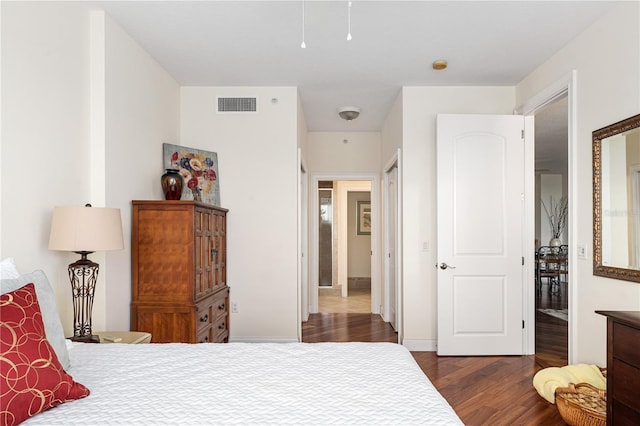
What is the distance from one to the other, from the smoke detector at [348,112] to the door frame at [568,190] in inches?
A: 69.3

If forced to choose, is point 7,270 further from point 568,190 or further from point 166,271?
point 568,190

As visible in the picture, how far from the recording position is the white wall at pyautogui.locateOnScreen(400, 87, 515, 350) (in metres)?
4.25

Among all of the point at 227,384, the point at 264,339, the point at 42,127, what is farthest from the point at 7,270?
the point at 264,339

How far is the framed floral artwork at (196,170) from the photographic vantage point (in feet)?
13.0

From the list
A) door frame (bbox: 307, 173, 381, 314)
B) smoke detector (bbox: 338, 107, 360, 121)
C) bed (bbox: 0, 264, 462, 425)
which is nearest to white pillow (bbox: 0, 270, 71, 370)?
bed (bbox: 0, 264, 462, 425)

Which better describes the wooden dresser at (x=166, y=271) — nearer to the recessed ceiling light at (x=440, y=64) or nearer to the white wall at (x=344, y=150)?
the recessed ceiling light at (x=440, y=64)

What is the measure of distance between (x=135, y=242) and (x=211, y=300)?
82cm

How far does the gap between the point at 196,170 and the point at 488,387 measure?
3280 mm

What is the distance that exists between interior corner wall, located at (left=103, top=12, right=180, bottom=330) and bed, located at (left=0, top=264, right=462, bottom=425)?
1067mm

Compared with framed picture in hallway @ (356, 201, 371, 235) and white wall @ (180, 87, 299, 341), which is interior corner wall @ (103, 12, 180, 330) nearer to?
white wall @ (180, 87, 299, 341)

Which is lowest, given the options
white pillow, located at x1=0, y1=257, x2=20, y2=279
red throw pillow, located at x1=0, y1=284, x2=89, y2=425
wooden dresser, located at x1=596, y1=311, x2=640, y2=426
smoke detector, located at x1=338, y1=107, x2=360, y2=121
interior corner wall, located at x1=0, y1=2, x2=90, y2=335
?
wooden dresser, located at x1=596, y1=311, x2=640, y2=426

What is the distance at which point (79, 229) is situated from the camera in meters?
2.13

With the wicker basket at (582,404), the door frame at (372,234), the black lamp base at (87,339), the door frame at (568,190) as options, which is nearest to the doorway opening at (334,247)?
the door frame at (372,234)

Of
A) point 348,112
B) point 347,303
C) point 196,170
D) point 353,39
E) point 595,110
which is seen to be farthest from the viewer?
point 347,303
